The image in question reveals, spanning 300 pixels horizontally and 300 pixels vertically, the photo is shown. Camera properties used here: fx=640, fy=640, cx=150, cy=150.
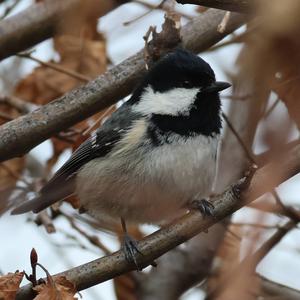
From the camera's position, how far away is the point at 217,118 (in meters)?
3.36

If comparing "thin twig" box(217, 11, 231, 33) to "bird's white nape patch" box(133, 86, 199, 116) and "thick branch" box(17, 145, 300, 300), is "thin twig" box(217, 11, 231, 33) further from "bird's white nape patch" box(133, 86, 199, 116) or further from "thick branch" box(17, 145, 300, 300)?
"thick branch" box(17, 145, 300, 300)

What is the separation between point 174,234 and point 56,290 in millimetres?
595

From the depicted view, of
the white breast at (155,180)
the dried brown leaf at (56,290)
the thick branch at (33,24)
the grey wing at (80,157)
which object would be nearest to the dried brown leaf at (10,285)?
the dried brown leaf at (56,290)

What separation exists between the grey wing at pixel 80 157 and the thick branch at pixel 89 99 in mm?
213

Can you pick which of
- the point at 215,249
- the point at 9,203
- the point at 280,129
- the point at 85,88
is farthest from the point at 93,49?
the point at 280,129

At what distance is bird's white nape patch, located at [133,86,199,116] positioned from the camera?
10.9 ft

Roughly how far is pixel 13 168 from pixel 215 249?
1378 millimetres

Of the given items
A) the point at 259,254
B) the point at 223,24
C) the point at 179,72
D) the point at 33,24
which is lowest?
the point at 259,254

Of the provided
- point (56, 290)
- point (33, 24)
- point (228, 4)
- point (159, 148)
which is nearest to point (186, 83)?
point (159, 148)

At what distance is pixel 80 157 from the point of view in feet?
11.9

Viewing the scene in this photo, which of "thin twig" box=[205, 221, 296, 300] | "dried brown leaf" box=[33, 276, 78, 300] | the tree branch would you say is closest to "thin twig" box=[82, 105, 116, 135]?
"thin twig" box=[205, 221, 296, 300]

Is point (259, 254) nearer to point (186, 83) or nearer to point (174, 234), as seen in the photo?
point (174, 234)

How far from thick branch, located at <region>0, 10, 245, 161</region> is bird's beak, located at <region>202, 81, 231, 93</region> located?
8.5 inches

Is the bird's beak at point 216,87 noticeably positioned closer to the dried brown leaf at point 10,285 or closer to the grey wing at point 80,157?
the grey wing at point 80,157
